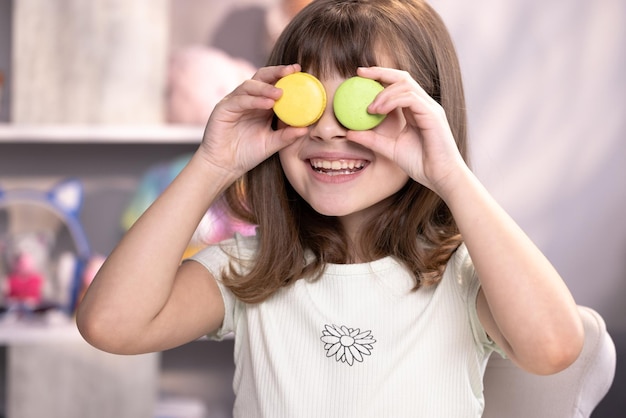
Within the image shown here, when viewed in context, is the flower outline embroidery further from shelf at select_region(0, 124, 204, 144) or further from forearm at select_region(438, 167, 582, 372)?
shelf at select_region(0, 124, 204, 144)

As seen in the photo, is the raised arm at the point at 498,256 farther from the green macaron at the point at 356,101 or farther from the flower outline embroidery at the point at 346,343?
the flower outline embroidery at the point at 346,343

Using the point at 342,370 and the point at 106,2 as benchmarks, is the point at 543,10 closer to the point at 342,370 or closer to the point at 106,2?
the point at 106,2

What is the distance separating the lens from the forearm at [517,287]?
982 mm

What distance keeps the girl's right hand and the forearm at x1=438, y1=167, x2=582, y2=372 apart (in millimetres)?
258

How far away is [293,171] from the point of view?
3.79 feet

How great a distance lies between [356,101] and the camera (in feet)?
3.38

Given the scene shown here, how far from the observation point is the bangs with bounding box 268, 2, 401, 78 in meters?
1.10

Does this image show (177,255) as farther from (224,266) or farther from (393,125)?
(393,125)

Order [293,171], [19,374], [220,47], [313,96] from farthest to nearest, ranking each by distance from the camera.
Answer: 1. [220,47]
2. [19,374]
3. [293,171]
4. [313,96]

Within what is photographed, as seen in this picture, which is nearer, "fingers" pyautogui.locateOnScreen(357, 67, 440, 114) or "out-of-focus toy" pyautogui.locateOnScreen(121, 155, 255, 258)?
"fingers" pyautogui.locateOnScreen(357, 67, 440, 114)

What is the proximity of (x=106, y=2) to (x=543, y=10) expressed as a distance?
4.33 feet

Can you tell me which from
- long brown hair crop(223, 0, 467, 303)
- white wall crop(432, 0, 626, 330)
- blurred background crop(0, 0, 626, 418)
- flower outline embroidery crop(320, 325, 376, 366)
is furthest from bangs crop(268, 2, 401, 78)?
white wall crop(432, 0, 626, 330)

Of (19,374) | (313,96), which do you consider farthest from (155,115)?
(313,96)

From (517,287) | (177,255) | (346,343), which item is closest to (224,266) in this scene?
(177,255)
